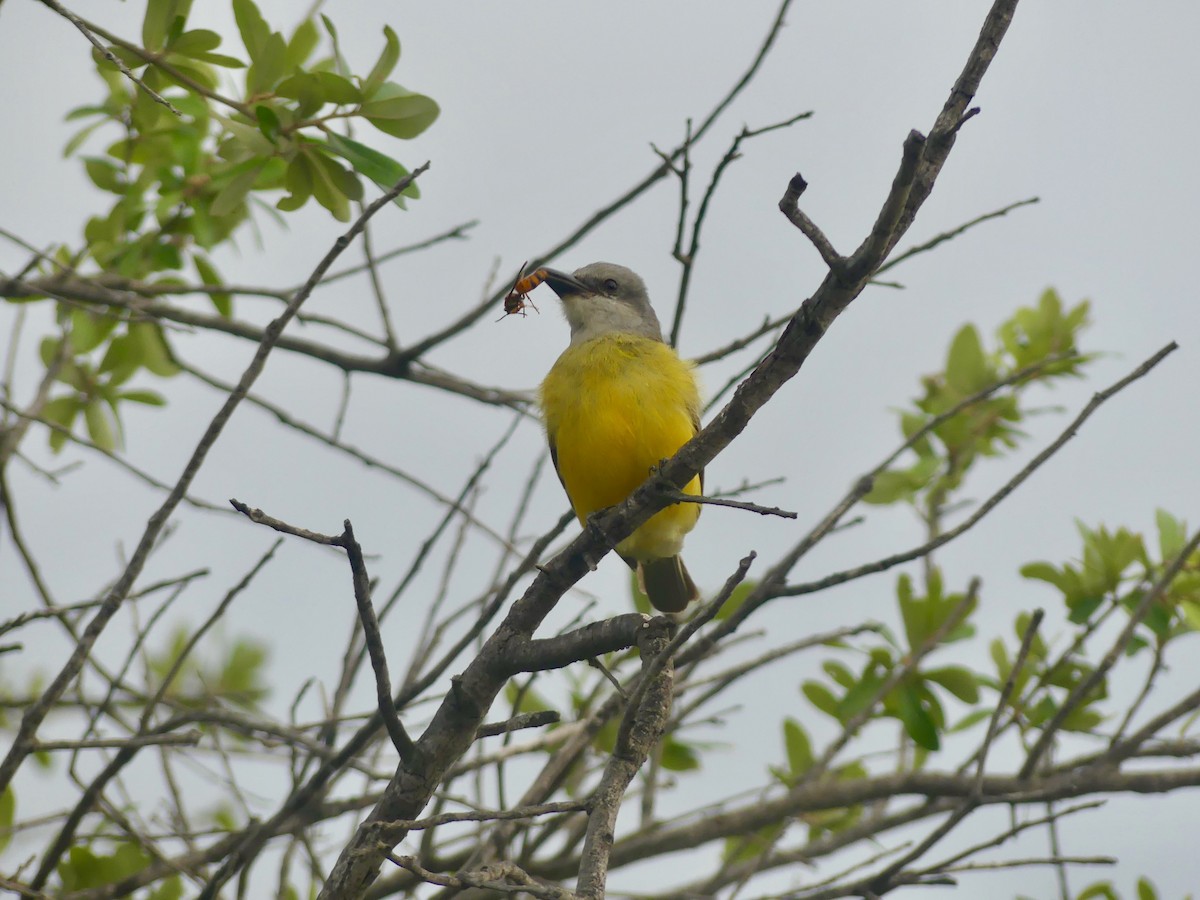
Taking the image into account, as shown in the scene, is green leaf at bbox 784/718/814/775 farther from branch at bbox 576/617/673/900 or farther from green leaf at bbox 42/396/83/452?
green leaf at bbox 42/396/83/452

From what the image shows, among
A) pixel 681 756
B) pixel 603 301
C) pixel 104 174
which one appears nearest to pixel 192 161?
pixel 104 174

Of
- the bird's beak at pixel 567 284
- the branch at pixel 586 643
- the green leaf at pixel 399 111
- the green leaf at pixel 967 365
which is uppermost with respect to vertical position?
the bird's beak at pixel 567 284

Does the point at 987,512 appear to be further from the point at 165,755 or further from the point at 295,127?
the point at 165,755

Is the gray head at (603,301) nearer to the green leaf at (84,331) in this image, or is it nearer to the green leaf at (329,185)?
the green leaf at (329,185)

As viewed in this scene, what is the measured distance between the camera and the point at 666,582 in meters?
6.52

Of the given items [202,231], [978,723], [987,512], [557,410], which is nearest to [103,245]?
[202,231]

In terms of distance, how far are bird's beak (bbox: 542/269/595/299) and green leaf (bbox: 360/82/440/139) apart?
213cm

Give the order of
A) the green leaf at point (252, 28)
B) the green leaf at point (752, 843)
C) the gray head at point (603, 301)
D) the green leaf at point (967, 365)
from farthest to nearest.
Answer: the green leaf at point (967, 365) → the gray head at point (603, 301) → the green leaf at point (752, 843) → the green leaf at point (252, 28)

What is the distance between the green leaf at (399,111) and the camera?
4.65m

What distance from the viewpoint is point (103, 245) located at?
570 cm

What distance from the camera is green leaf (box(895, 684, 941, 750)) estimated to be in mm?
5965

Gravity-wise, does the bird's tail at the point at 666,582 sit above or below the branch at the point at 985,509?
above

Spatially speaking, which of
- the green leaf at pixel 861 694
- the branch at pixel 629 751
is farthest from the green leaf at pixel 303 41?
the green leaf at pixel 861 694

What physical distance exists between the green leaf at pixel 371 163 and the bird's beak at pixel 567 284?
2.29 metres
